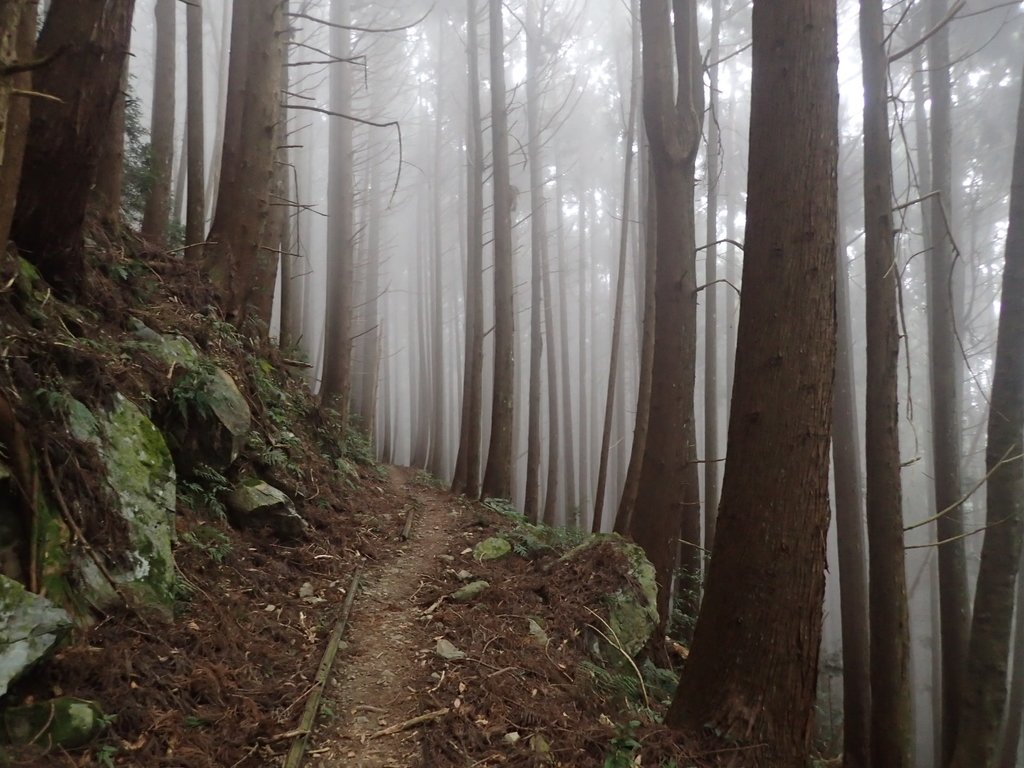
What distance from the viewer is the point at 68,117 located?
3801mm

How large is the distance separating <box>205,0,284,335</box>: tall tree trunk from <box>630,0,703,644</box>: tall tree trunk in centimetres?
474

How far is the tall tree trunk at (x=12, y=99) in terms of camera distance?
2521mm

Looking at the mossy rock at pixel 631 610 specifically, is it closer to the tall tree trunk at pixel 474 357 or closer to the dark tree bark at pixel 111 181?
the tall tree trunk at pixel 474 357

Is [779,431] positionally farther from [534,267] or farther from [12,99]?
[534,267]

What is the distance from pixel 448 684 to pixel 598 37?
832 inches

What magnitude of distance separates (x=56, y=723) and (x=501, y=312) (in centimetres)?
881

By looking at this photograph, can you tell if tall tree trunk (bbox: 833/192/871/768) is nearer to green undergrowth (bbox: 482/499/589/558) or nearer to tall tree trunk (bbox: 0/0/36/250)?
green undergrowth (bbox: 482/499/589/558)

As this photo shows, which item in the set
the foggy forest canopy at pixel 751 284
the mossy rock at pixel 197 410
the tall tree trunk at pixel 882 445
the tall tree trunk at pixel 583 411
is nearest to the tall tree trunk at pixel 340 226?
the foggy forest canopy at pixel 751 284

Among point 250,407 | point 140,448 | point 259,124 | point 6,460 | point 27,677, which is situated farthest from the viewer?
point 259,124

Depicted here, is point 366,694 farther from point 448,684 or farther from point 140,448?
point 140,448

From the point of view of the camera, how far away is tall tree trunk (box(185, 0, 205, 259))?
7938mm

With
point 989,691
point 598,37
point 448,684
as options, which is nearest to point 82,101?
point 448,684

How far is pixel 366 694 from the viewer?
3.80 metres

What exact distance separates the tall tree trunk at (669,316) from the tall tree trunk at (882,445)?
1729 mm
